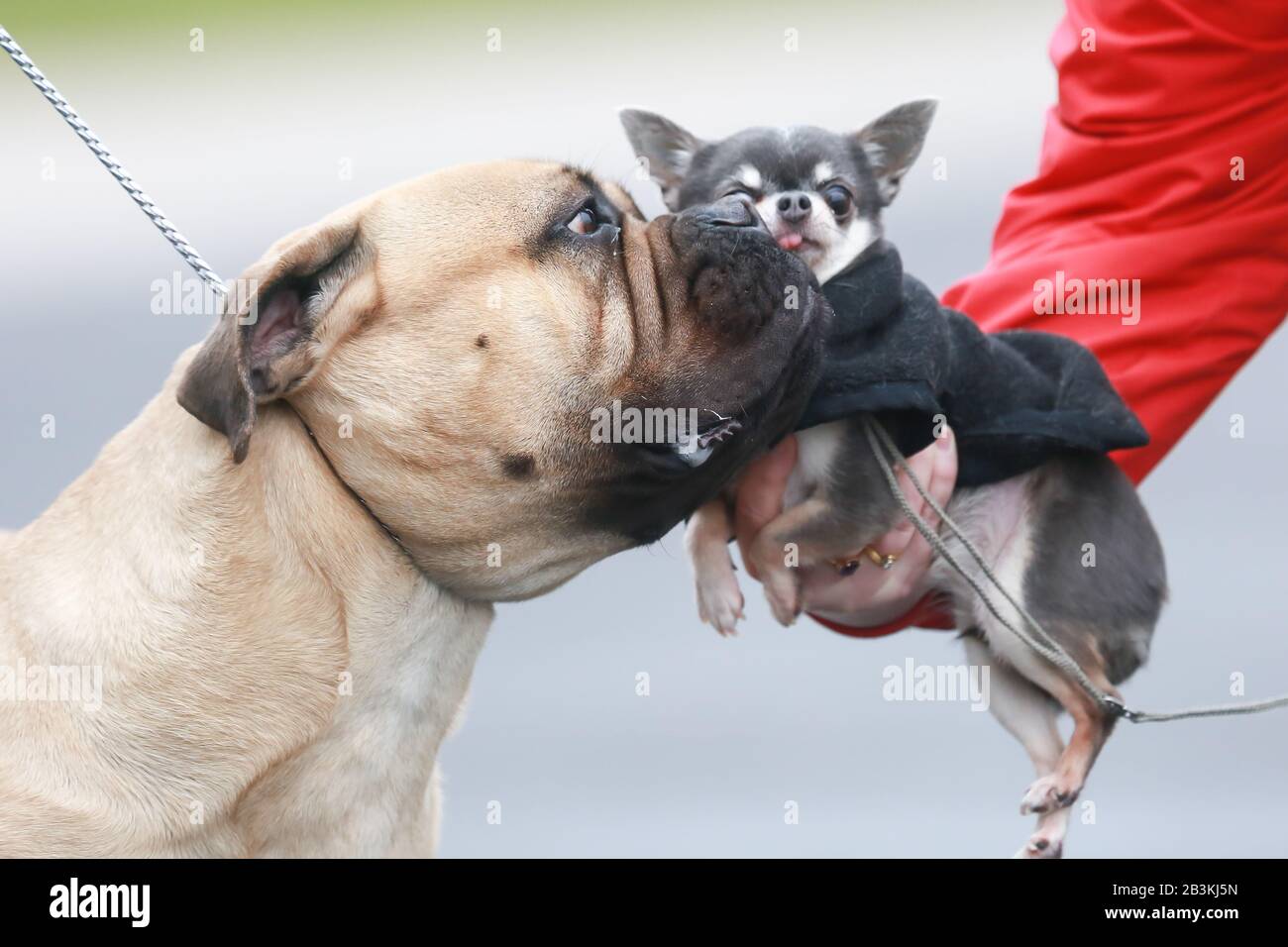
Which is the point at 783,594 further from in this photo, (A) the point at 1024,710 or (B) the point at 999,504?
(A) the point at 1024,710

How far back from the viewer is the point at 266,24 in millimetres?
5383

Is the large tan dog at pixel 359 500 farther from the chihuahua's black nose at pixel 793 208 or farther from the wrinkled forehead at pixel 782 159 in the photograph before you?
the wrinkled forehead at pixel 782 159

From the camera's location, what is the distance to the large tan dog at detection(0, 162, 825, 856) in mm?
2150

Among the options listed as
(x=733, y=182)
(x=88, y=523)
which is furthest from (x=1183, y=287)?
(x=88, y=523)

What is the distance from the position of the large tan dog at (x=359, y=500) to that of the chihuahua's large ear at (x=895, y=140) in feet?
4.24

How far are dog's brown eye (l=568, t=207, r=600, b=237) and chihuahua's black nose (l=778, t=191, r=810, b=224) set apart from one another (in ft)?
2.97

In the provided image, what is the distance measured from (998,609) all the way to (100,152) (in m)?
2.00

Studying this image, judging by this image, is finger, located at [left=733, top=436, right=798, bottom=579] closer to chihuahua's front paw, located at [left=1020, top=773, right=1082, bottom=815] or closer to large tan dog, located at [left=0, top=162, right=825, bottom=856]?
large tan dog, located at [left=0, top=162, right=825, bottom=856]

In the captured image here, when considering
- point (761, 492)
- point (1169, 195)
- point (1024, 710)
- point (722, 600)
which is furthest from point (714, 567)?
point (1169, 195)

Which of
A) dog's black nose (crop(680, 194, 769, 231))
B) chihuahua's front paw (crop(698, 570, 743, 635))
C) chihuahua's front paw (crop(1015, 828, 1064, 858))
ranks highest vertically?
dog's black nose (crop(680, 194, 769, 231))

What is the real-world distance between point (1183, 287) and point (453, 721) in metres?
1.87

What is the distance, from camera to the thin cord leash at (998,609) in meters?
2.83

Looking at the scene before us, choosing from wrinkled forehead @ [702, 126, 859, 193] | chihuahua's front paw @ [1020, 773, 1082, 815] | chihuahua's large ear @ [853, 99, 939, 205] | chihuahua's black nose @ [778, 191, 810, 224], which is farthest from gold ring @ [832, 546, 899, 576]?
chihuahua's large ear @ [853, 99, 939, 205]

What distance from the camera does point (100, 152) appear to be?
2.44m
